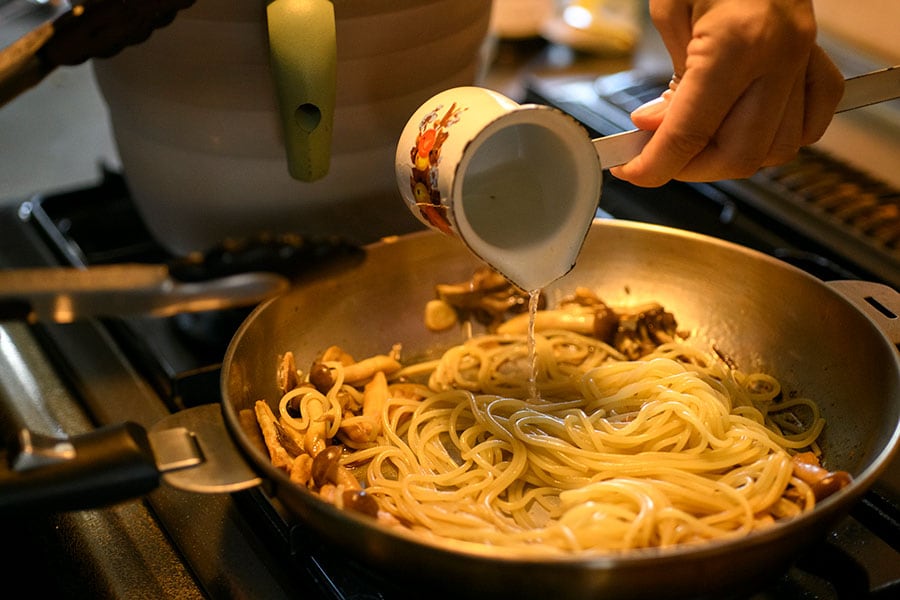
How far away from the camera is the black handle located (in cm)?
96

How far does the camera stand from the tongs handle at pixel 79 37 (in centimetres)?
111

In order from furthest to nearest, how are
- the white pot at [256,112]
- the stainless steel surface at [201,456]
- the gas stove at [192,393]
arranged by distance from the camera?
the white pot at [256,112], the gas stove at [192,393], the stainless steel surface at [201,456]

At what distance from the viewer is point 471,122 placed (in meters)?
1.18

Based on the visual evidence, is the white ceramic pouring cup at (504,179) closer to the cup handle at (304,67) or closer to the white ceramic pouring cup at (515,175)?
the white ceramic pouring cup at (515,175)

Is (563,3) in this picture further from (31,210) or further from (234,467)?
(234,467)

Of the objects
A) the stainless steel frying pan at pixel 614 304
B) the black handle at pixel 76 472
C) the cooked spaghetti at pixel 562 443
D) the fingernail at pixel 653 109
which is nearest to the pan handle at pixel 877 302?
the stainless steel frying pan at pixel 614 304

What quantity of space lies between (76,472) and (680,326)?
3.34 ft

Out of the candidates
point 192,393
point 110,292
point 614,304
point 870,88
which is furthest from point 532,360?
point 110,292

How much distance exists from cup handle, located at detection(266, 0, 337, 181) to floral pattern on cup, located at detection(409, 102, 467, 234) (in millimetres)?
185

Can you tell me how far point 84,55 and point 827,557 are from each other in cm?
110

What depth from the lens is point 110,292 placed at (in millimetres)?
880

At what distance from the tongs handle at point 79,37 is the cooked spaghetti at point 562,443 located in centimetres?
51

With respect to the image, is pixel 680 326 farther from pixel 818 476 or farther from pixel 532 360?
pixel 818 476

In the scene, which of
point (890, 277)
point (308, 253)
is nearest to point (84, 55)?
point (308, 253)
